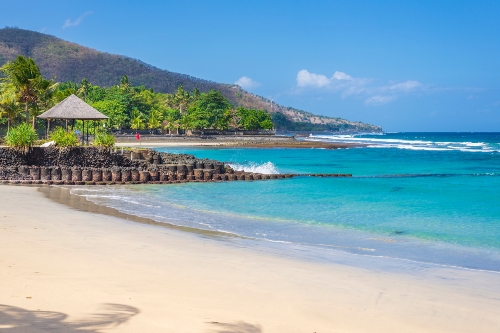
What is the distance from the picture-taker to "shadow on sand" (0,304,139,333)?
5230 mm

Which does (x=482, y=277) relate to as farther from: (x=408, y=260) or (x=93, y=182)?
(x=93, y=182)

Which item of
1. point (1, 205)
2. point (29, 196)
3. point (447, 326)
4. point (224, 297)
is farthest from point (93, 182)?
point (447, 326)

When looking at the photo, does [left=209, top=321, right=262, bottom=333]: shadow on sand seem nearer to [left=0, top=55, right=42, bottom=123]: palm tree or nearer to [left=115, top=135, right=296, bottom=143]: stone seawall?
[left=0, top=55, right=42, bottom=123]: palm tree

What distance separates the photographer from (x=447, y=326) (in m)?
A: 6.34

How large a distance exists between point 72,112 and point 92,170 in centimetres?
758

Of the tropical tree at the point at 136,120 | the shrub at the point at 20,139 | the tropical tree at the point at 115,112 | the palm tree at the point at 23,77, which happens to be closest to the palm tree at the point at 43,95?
the palm tree at the point at 23,77

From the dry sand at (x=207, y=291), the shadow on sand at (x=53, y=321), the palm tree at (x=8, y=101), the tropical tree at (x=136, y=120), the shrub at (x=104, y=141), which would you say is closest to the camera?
the shadow on sand at (x=53, y=321)

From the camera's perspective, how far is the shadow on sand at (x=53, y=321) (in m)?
5.23

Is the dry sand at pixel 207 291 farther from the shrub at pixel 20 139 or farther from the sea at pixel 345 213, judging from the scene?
the shrub at pixel 20 139

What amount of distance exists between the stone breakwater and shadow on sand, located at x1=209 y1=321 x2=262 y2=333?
1993 cm

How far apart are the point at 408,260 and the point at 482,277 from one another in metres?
1.59

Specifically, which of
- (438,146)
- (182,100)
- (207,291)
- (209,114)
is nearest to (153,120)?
(209,114)

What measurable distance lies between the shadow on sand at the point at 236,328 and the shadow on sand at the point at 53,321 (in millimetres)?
956

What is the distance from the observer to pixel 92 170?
25031mm
